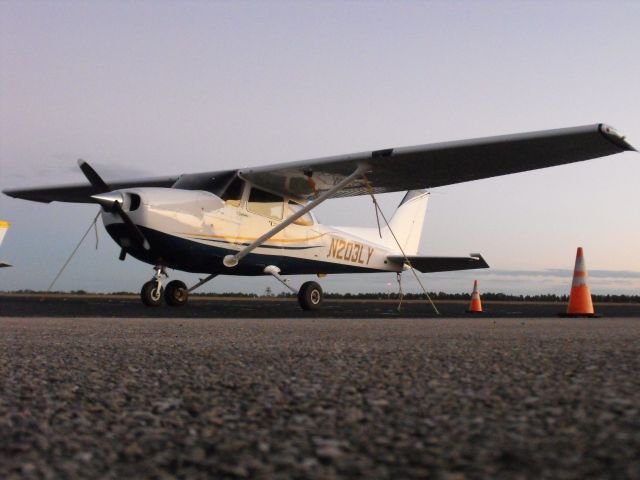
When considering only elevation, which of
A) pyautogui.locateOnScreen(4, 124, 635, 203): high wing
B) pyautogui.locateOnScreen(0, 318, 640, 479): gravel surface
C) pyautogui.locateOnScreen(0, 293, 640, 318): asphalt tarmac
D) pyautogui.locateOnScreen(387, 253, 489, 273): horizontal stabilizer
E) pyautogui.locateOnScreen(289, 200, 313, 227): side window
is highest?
pyautogui.locateOnScreen(4, 124, 635, 203): high wing

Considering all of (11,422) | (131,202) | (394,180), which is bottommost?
(11,422)

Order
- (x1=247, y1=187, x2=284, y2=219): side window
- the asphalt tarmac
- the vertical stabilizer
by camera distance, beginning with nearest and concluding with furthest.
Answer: the asphalt tarmac
(x1=247, y1=187, x2=284, y2=219): side window
the vertical stabilizer

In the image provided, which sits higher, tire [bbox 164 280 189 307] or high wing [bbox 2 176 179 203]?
high wing [bbox 2 176 179 203]

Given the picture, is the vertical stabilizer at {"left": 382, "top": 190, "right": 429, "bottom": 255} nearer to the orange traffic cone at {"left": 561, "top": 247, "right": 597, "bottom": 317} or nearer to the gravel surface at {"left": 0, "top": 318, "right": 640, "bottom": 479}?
the orange traffic cone at {"left": 561, "top": 247, "right": 597, "bottom": 317}

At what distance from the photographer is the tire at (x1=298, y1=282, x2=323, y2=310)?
13.0 meters

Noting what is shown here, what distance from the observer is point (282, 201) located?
1320 centimetres

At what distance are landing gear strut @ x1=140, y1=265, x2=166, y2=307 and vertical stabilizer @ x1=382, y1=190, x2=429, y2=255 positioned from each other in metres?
6.96

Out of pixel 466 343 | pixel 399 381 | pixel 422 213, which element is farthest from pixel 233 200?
pixel 399 381

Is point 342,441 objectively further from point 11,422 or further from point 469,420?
point 11,422

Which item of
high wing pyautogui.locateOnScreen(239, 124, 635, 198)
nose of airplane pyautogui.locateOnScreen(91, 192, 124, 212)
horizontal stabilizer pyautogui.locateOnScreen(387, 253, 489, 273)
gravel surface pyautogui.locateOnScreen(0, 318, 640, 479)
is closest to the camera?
gravel surface pyautogui.locateOnScreen(0, 318, 640, 479)

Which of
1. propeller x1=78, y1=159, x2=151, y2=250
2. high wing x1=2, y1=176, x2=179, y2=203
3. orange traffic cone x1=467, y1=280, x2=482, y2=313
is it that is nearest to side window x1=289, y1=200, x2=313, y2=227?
high wing x1=2, y1=176, x2=179, y2=203

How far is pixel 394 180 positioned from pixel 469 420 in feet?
36.5

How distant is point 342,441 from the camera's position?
67.3 inches

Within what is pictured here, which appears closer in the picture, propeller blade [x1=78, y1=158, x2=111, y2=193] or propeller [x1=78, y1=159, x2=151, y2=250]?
propeller [x1=78, y1=159, x2=151, y2=250]
